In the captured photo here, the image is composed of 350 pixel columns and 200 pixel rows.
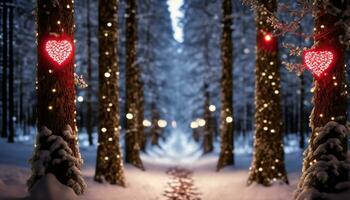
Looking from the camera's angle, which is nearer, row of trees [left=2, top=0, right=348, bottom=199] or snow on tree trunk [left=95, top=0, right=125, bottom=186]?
row of trees [left=2, top=0, right=348, bottom=199]

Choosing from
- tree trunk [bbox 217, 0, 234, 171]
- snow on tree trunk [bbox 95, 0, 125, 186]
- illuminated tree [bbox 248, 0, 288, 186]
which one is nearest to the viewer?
illuminated tree [bbox 248, 0, 288, 186]

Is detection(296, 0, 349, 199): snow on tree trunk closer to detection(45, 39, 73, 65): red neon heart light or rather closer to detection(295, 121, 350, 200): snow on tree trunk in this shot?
detection(295, 121, 350, 200): snow on tree trunk

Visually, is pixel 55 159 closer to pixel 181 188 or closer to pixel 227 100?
pixel 181 188

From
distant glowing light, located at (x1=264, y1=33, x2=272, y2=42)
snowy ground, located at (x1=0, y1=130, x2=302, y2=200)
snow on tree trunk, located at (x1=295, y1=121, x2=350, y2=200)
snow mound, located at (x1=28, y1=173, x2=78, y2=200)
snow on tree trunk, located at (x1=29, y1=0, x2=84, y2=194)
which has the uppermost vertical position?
distant glowing light, located at (x1=264, y1=33, x2=272, y2=42)

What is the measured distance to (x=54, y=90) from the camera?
30.7ft

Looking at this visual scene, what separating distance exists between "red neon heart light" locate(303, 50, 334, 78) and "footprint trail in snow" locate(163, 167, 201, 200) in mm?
6607

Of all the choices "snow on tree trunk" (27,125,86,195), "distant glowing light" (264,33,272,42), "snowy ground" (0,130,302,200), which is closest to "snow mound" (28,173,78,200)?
"snow on tree trunk" (27,125,86,195)

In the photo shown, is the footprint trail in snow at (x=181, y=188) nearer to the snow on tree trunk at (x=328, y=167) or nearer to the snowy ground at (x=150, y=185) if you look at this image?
the snowy ground at (x=150, y=185)

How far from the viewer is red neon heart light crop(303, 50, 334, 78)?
8.62 meters

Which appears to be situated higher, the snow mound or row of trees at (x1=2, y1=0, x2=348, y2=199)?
row of trees at (x1=2, y1=0, x2=348, y2=199)

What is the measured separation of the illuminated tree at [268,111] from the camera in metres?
13.8

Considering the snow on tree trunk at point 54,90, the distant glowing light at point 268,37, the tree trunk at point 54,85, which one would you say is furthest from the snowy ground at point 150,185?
the distant glowing light at point 268,37

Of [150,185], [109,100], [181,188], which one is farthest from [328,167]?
[150,185]

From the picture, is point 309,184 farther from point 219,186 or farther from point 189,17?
point 189,17
